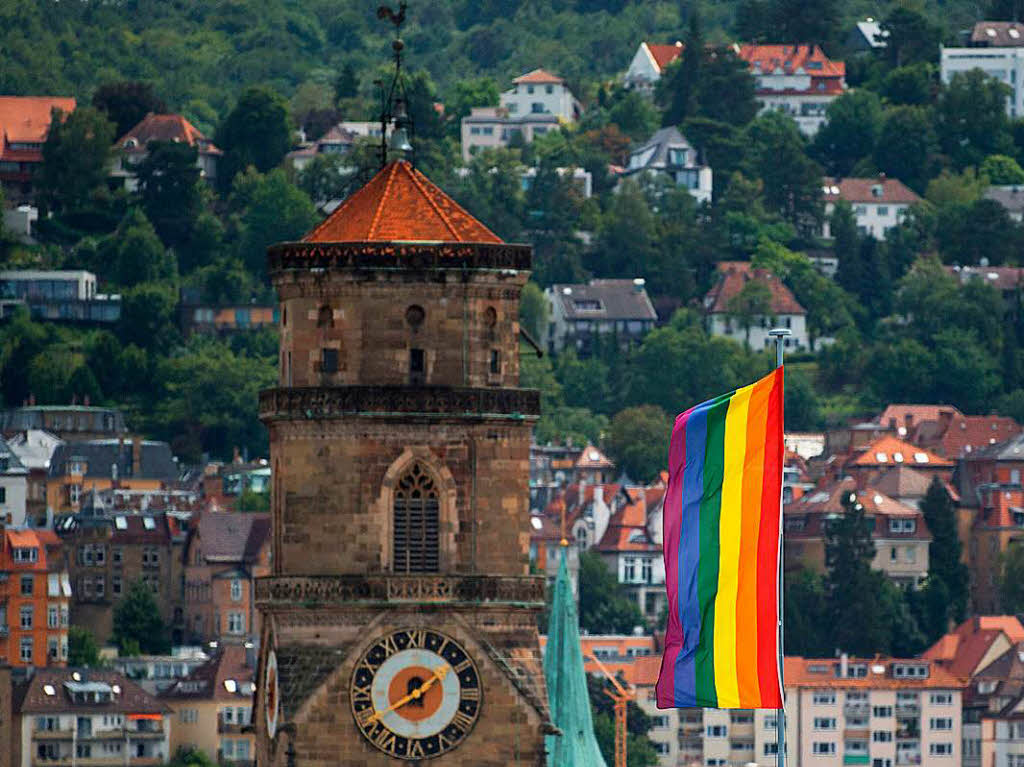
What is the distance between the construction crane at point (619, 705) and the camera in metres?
162

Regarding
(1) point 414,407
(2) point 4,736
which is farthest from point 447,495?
(2) point 4,736

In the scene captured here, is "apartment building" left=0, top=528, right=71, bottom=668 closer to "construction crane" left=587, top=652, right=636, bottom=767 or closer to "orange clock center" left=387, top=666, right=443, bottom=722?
"construction crane" left=587, top=652, right=636, bottom=767

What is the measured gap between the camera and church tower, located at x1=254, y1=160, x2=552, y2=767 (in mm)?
54531

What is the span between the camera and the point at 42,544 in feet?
645

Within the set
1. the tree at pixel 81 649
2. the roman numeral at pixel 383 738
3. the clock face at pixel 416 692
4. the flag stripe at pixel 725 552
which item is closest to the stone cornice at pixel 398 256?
the clock face at pixel 416 692

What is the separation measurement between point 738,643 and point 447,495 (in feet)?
22.6

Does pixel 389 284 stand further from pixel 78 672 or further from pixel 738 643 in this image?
pixel 78 672

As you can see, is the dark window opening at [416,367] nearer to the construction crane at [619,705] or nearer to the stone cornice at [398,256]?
the stone cornice at [398,256]

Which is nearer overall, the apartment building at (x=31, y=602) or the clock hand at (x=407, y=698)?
the clock hand at (x=407, y=698)

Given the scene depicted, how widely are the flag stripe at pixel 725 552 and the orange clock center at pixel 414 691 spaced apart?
510cm

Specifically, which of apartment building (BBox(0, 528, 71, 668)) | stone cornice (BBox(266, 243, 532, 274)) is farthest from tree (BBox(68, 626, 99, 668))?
stone cornice (BBox(266, 243, 532, 274))

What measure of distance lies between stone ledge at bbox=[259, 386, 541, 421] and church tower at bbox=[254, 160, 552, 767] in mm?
14

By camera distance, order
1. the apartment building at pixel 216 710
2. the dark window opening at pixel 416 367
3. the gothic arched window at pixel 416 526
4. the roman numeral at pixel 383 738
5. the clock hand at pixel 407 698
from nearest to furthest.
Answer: the roman numeral at pixel 383 738, the clock hand at pixel 407 698, the gothic arched window at pixel 416 526, the dark window opening at pixel 416 367, the apartment building at pixel 216 710

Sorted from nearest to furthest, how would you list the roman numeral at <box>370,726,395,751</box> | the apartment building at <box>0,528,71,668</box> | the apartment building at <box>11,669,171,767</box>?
1. the roman numeral at <box>370,726,395,751</box>
2. the apartment building at <box>11,669,171,767</box>
3. the apartment building at <box>0,528,71,668</box>
